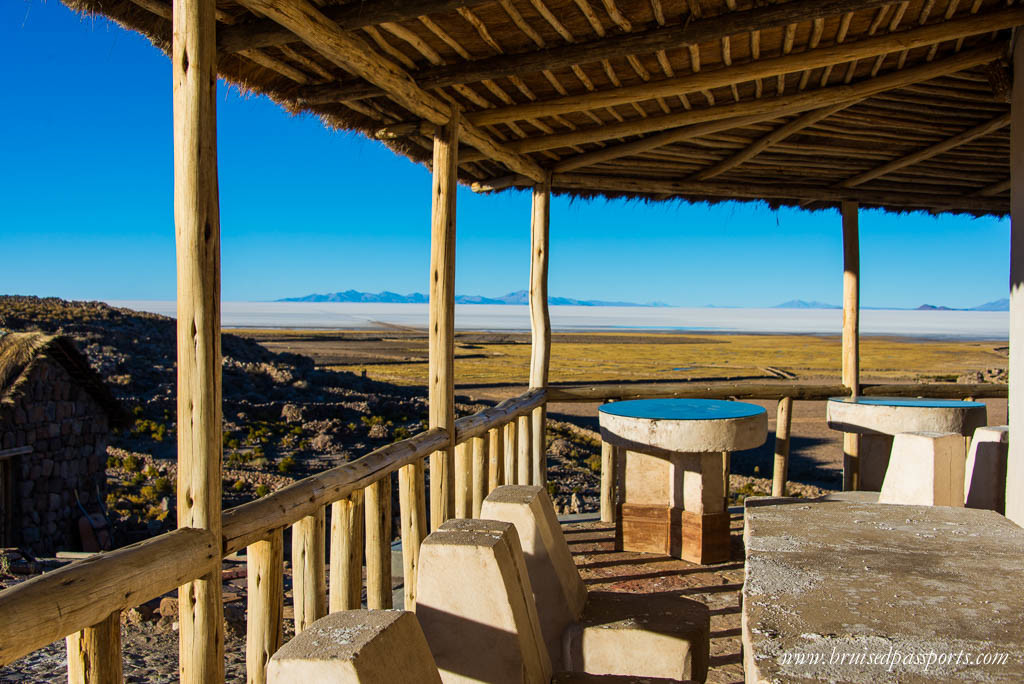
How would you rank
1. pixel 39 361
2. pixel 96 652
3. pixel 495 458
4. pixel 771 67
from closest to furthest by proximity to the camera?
1. pixel 96 652
2. pixel 771 67
3. pixel 495 458
4. pixel 39 361

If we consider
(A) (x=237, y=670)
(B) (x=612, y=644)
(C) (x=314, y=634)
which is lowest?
(A) (x=237, y=670)

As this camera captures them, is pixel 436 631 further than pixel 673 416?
No

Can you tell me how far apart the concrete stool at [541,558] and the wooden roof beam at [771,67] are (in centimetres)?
275

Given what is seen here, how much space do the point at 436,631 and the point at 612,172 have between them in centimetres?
564

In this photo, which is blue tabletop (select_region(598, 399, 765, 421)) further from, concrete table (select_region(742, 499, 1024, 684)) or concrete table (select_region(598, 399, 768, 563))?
concrete table (select_region(742, 499, 1024, 684))

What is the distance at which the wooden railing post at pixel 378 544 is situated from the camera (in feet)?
11.0

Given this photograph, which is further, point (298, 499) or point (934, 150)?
point (934, 150)

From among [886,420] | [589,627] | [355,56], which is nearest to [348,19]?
[355,56]

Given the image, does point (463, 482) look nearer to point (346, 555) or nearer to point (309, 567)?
point (346, 555)

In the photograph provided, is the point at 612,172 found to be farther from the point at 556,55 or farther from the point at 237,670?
the point at 237,670

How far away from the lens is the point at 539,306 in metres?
6.75

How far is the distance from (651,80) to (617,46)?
30.9 inches

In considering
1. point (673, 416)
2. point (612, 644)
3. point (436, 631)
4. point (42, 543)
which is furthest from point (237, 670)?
point (42, 543)

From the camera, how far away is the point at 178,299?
7.48 ft
